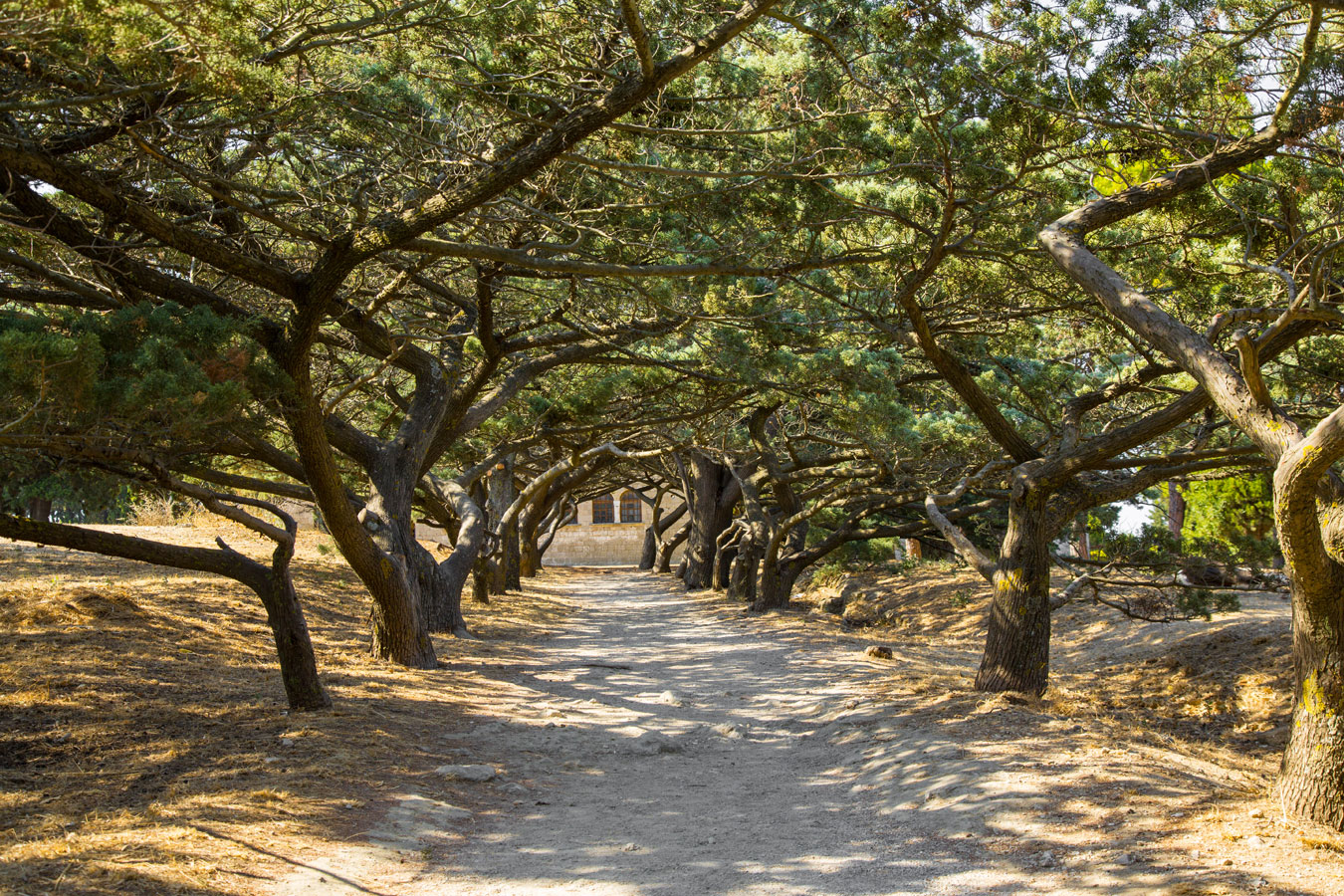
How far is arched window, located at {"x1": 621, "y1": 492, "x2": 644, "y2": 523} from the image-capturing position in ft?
136

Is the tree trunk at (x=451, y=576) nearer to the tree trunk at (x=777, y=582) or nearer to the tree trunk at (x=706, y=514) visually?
the tree trunk at (x=777, y=582)

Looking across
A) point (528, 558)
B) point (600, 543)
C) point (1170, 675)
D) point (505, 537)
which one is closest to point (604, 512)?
point (600, 543)

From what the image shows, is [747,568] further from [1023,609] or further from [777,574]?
[1023,609]

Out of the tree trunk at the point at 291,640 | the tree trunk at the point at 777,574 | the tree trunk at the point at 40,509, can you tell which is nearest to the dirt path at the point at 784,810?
the tree trunk at the point at 291,640

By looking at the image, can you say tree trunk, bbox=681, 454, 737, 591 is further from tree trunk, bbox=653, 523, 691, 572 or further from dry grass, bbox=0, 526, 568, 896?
dry grass, bbox=0, 526, 568, 896

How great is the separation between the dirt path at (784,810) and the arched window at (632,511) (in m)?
33.2

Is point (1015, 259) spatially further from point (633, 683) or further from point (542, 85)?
point (633, 683)

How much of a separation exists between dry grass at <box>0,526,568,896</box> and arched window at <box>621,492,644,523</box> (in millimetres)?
31016

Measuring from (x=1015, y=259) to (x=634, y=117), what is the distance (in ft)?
10.5

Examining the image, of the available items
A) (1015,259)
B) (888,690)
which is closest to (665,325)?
(1015,259)

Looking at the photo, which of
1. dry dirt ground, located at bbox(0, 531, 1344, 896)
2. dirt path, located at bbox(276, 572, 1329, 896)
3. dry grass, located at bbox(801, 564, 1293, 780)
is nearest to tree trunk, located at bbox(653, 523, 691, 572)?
dry grass, located at bbox(801, 564, 1293, 780)

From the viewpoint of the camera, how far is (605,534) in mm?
40750

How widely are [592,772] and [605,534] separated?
3500cm

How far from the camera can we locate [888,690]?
767 centimetres
